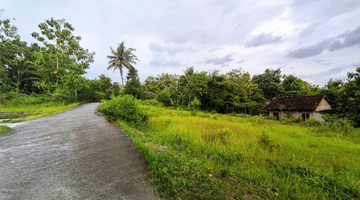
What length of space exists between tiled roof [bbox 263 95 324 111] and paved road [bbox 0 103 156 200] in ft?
79.9

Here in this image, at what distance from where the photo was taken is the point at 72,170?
9.20ft

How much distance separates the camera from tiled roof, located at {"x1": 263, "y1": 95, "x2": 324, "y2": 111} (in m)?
19.1

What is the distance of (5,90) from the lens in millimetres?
17609

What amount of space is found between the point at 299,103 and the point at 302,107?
131cm

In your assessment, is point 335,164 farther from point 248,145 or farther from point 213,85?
point 213,85

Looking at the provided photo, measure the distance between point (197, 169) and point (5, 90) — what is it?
27317mm

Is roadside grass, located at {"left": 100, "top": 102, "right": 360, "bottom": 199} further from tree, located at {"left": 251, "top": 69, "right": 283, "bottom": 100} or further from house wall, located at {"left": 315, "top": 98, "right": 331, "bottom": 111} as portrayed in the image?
tree, located at {"left": 251, "top": 69, "right": 283, "bottom": 100}

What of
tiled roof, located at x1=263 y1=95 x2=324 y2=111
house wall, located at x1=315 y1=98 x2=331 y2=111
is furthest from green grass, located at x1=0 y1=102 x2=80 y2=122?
house wall, located at x1=315 y1=98 x2=331 y2=111

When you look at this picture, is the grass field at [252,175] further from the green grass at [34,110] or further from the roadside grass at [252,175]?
the green grass at [34,110]

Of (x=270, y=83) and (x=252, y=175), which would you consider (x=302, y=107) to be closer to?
(x=270, y=83)

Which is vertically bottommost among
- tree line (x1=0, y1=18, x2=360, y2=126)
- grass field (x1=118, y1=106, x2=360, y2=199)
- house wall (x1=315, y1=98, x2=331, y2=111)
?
grass field (x1=118, y1=106, x2=360, y2=199)

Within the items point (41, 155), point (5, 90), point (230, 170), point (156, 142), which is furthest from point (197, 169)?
point (5, 90)

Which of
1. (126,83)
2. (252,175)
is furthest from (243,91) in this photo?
(252,175)

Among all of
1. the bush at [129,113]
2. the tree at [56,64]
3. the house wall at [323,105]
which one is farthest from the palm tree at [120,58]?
the house wall at [323,105]
